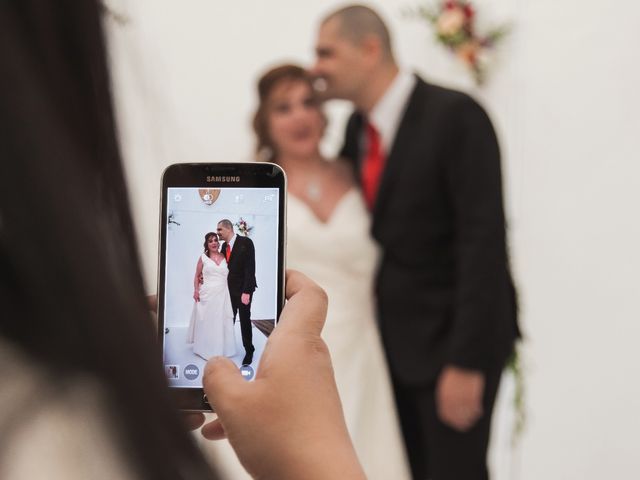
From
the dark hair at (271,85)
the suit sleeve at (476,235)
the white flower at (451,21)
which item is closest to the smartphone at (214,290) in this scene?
the suit sleeve at (476,235)

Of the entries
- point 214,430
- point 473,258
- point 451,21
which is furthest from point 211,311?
point 451,21

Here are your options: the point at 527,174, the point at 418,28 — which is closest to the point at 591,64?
the point at 527,174

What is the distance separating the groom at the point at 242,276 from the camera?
0.66 metres

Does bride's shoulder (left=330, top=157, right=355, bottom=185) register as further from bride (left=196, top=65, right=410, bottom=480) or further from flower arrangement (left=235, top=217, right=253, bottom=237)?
flower arrangement (left=235, top=217, right=253, bottom=237)

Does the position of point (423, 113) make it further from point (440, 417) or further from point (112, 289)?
point (112, 289)

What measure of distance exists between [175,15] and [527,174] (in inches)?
59.6

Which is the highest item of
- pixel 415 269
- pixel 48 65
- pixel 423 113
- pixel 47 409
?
pixel 48 65

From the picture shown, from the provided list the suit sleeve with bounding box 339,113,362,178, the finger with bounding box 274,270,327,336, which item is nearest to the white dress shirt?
the suit sleeve with bounding box 339,113,362,178

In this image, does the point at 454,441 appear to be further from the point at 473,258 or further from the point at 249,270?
the point at 249,270

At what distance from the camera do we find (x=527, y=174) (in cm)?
Answer: 262

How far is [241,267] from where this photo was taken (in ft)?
2.19

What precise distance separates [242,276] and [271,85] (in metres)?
1.62

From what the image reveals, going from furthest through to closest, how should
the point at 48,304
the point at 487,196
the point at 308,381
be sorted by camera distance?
the point at 487,196
the point at 308,381
the point at 48,304

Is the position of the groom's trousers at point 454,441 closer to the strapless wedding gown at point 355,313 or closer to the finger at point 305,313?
the strapless wedding gown at point 355,313
